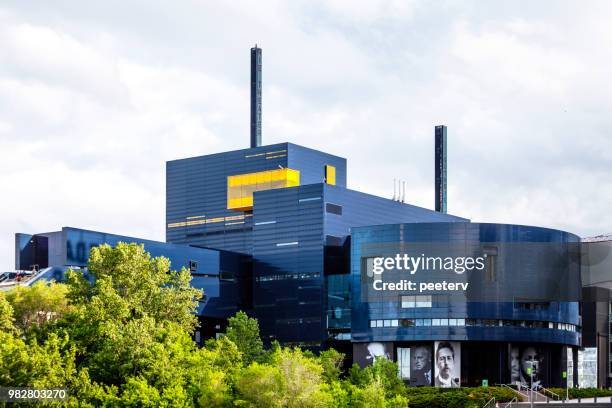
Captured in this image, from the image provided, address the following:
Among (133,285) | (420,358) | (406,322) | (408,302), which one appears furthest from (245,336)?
(420,358)

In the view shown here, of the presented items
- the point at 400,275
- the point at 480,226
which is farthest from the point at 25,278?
the point at 480,226

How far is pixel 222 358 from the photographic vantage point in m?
129

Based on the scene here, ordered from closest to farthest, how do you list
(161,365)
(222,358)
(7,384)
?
(7,384)
(161,365)
(222,358)

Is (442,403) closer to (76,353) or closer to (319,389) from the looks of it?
(319,389)

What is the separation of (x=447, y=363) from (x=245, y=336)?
149 ft

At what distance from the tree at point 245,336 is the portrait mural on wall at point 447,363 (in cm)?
3786

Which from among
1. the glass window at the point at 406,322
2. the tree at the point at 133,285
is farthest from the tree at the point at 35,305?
the glass window at the point at 406,322

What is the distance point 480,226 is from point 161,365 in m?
93.5

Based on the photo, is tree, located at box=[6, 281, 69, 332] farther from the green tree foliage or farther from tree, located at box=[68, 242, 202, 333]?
tree, located at box=[68, 242, 202, 333]

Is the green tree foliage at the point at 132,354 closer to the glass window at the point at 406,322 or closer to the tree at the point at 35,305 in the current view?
the tree at the point at 35,305

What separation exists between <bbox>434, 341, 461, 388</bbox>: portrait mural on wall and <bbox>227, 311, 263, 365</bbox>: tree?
124 feet

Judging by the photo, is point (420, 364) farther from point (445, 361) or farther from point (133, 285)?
point (133, 285)

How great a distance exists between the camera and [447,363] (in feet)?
647

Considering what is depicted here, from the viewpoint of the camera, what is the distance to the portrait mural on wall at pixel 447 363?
196 meters
